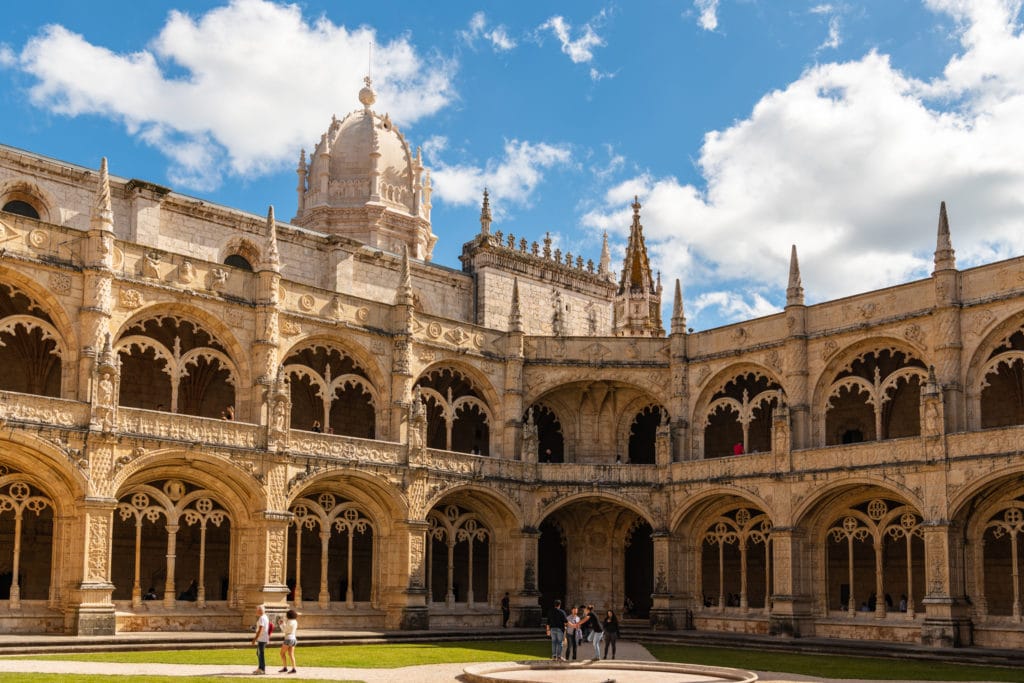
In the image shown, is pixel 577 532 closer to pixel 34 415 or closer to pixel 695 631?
pixel 695 631

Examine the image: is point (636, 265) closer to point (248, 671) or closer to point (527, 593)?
point (527, 593)

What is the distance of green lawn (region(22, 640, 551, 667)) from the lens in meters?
27.6

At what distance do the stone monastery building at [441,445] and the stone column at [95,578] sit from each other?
8 centimetres

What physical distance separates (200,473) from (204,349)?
149 inches

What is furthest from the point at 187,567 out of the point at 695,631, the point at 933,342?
the point at 933,342

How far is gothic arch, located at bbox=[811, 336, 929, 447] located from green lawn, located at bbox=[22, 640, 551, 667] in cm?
1237

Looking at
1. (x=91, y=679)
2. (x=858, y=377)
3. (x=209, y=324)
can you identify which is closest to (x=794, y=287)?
(x=858, y=377)

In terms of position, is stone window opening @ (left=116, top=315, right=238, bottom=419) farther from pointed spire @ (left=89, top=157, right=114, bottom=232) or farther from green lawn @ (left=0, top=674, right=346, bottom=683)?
green lawn @ (left=0, top=674, right=346, bottom=683)

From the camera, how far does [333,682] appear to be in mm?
22609

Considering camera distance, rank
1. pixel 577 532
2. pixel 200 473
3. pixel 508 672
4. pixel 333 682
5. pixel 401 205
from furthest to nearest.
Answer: pixel 401 205
pixel 577 532
pixel 200 473
pixel 508 672
pixel 333 682

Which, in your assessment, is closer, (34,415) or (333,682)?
(333,682)

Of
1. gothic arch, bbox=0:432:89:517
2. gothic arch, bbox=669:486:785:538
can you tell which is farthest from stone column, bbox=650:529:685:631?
Answer: gothic arch, bbox=0:432:89:517

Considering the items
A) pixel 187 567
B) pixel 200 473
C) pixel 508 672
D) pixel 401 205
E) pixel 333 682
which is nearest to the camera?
pixel 333 682

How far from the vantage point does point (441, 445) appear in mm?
46938
